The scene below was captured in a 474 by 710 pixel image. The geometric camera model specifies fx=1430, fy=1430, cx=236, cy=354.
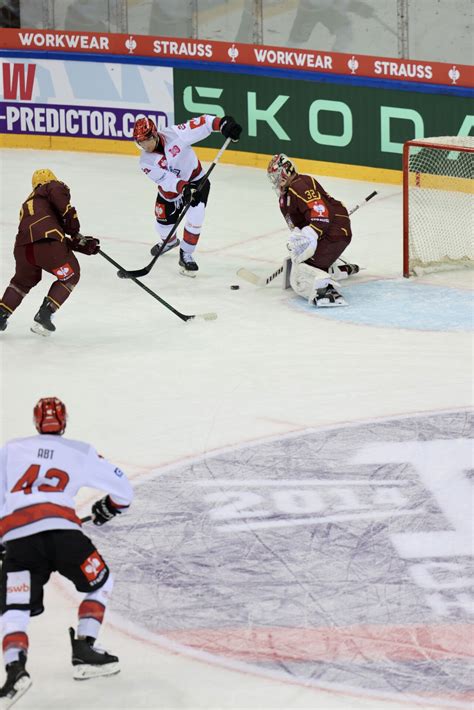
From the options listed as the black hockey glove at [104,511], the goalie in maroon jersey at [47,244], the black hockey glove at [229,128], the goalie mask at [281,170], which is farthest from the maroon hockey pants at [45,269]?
the black hockey glove at [104,511]

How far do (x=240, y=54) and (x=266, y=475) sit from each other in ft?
22.4

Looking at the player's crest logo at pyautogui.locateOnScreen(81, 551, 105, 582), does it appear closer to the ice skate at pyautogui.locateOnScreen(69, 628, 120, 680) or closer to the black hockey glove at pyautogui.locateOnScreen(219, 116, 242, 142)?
the ice skate at pyautogui.locateOnScreen(69, 628, 120, 680)

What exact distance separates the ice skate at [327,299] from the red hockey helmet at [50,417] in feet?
14.5

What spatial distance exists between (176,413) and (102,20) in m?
7.24

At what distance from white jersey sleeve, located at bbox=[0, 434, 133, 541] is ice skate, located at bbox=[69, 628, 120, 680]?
351 millimetres

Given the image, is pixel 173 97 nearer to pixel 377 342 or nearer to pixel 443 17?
pixel 443 17

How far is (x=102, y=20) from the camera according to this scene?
1309 cm

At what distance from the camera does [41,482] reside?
4207mm

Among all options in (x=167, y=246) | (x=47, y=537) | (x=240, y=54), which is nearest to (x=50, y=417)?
(x=47, y=537)

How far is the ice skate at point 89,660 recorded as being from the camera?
4.26 metres

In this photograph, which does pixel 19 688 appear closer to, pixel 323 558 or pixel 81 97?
pixel 323 558

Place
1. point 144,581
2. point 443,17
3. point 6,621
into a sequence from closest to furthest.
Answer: point 6,621 < point 144,581 < point 443,17

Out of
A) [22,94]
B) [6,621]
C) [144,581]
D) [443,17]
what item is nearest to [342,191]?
[443,17]

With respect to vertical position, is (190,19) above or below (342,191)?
above
